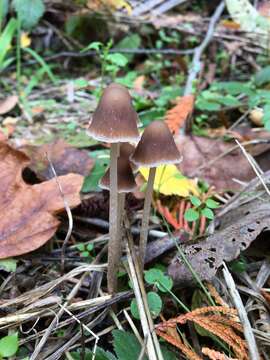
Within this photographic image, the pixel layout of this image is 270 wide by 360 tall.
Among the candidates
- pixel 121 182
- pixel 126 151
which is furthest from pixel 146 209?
pixel 126 151

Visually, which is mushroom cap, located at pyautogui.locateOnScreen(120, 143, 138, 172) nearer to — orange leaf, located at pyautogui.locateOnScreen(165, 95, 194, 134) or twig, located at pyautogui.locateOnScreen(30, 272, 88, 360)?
twig, located at pyautogui.locateOnScreen(30, 272, 88, 360)

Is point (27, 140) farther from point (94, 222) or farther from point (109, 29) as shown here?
point (109, 29)

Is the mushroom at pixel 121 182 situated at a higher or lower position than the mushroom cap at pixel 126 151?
lower

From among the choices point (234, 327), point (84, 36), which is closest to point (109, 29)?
point (84, 36)

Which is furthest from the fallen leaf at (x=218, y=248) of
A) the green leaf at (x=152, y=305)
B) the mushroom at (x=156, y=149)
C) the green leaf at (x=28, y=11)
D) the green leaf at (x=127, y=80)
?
the green leaf at (x=28, y=11)

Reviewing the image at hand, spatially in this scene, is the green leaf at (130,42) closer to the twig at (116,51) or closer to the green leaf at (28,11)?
the twig at (116,51)

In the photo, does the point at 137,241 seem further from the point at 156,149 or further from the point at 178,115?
the point at 178,115

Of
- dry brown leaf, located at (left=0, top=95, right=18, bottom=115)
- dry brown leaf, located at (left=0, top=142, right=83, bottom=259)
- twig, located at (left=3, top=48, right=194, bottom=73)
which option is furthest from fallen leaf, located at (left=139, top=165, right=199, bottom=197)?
twig, located at (left=3, top=48, right=194, bottom=73)
